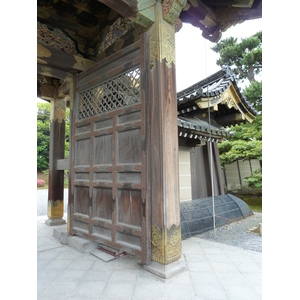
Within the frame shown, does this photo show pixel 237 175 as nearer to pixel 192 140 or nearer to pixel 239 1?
pixel 192 140

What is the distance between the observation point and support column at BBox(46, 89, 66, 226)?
19.6ft

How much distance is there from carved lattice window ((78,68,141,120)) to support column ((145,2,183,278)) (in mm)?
322

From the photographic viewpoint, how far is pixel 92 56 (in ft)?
14.3

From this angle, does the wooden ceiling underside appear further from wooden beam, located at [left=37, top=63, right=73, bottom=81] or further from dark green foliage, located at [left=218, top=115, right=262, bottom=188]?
dark green foliage, located at [left=218, top=115, right=262, bottom=188]

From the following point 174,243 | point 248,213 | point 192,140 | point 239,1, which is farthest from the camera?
point 248,213

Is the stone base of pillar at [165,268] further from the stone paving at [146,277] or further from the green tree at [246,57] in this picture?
the green tree at [246,57]

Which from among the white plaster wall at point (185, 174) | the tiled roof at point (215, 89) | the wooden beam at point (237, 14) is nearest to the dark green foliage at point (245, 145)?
the tiled roof at point (215, 89)

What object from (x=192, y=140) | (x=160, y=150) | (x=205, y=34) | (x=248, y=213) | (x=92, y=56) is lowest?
(x=248, y=213)

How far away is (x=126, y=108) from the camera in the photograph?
3.24 meters

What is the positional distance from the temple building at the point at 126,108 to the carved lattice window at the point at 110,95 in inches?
0.6

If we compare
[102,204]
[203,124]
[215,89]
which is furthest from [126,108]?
[203,124]

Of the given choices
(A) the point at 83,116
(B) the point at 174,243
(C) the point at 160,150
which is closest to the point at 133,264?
(B) the point at 174,243

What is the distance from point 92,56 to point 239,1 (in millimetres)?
2839

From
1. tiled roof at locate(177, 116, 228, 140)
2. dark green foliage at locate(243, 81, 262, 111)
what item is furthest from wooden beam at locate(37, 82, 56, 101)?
dark green foliage at locate(243, 81, 262, 111)
